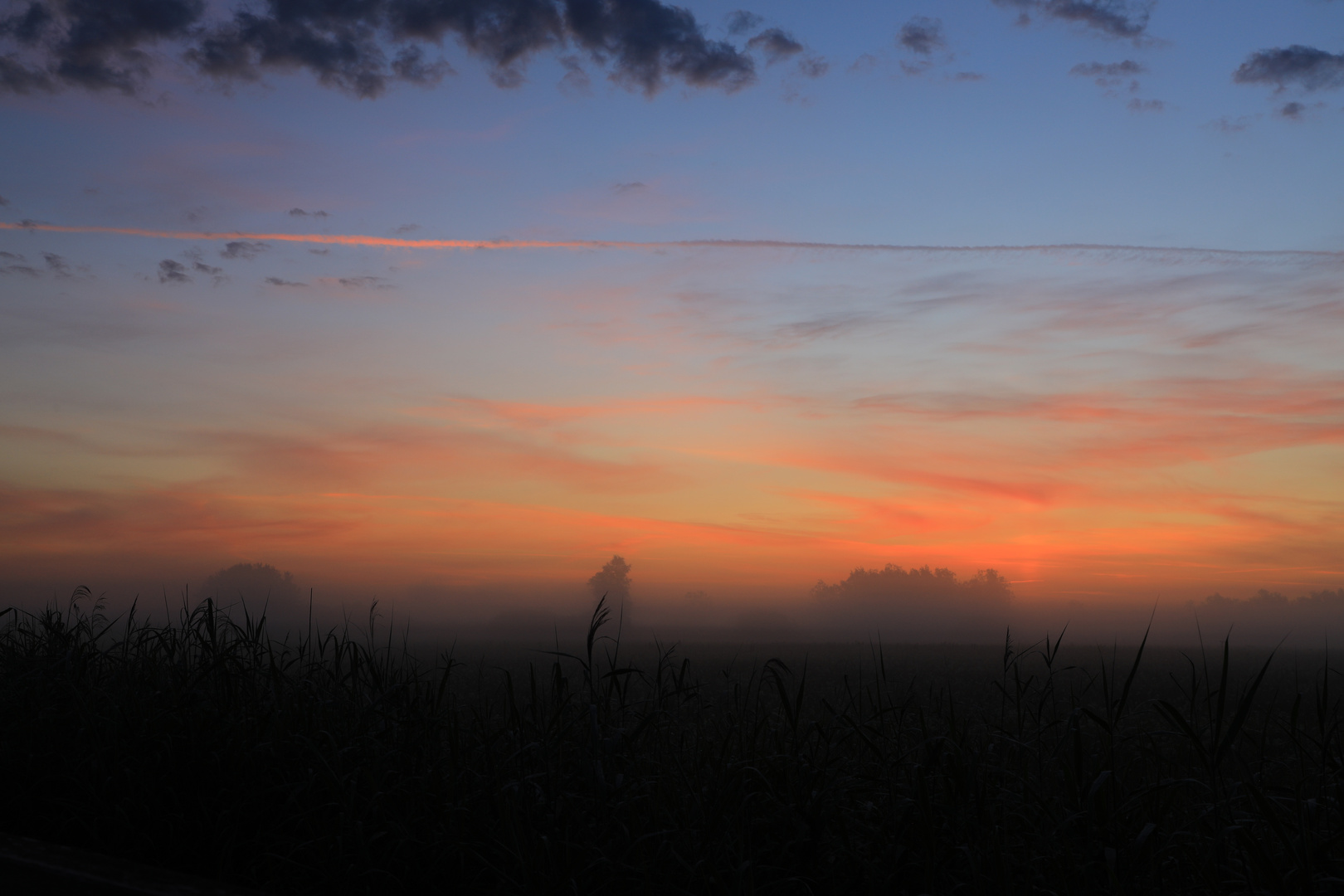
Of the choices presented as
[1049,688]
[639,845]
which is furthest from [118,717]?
[1049,688]

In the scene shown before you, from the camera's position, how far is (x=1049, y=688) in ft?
16.0

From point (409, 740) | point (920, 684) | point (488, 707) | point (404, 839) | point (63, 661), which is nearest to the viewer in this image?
point (404, 839)

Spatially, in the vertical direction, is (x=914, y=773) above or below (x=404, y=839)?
above

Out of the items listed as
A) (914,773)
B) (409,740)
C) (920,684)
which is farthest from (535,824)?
(920,684)

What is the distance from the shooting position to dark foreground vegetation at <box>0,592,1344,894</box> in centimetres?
389

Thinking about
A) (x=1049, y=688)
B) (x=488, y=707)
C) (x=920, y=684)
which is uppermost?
(x=1049, y=688)

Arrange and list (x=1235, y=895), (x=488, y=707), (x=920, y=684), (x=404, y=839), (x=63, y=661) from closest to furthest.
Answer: (x=1235, y=895) < (x=404, y=839) < (x=488, y=707) < (x=63, y=661) < (x=920, y=684)

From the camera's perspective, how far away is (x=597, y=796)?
4.37 m

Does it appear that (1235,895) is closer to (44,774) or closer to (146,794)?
(146,794)

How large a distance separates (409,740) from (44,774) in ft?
7.37

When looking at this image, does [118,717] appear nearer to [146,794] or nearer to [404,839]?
[146,794]

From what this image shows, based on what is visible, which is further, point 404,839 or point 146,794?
point 146,794

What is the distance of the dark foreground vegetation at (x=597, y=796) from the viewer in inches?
153

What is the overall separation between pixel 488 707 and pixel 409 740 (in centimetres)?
82
